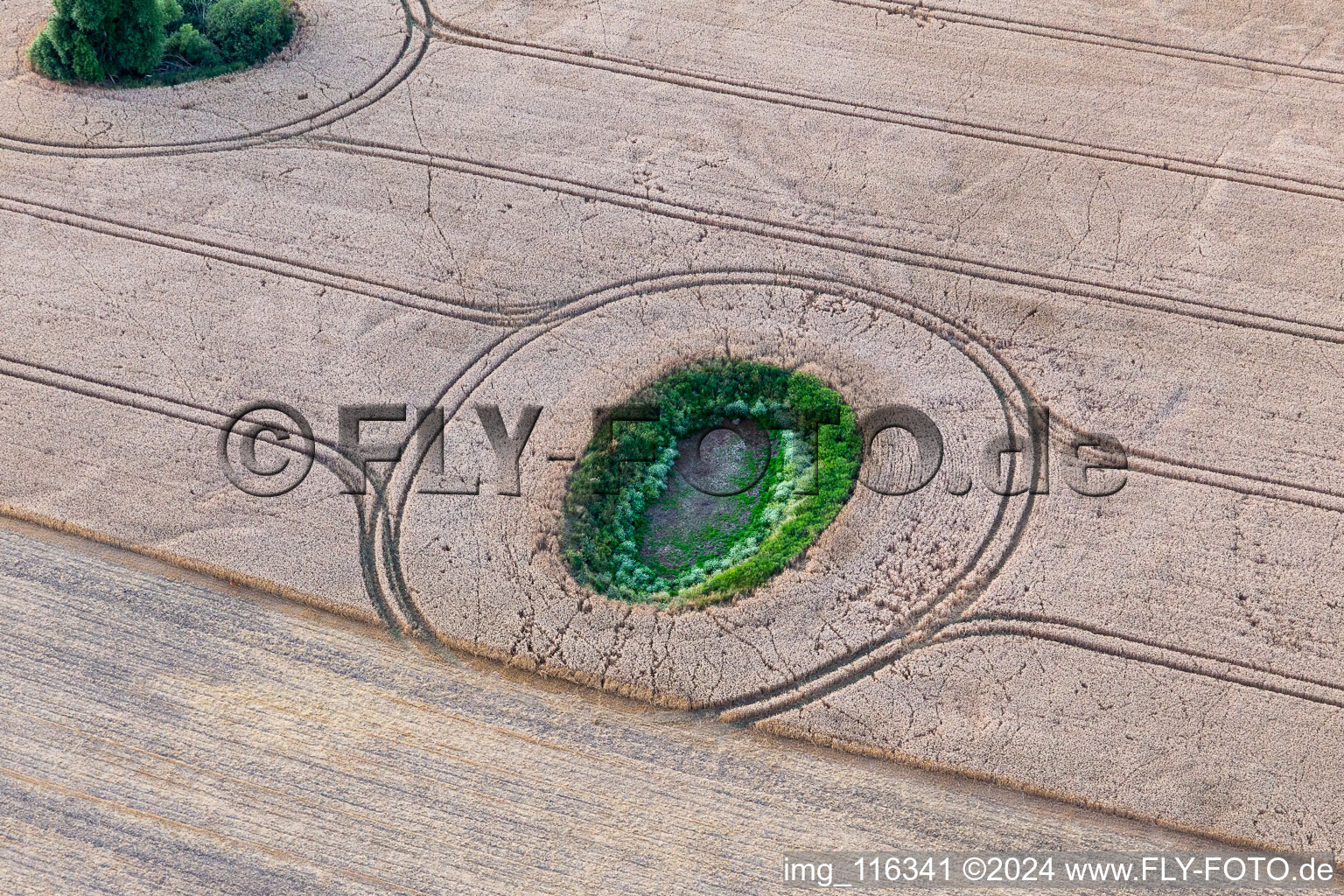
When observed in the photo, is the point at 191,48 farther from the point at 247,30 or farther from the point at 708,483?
the point at 708,483

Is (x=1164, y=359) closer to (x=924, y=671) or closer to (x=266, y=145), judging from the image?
(x=924, y=671)

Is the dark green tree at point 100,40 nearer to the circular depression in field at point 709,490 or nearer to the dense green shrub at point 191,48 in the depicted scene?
the dense green shrub at point 191,48

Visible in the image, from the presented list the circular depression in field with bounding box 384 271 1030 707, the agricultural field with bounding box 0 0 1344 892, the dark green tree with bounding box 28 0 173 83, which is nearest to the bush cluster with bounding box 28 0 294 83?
the dark green tree with bounding box 28 0 173 83

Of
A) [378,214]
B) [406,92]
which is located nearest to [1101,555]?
[378,214]

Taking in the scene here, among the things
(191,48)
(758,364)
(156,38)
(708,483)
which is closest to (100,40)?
(156,38)

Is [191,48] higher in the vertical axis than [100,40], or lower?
higher

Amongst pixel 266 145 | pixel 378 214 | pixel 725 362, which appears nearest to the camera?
pixel 725 362
